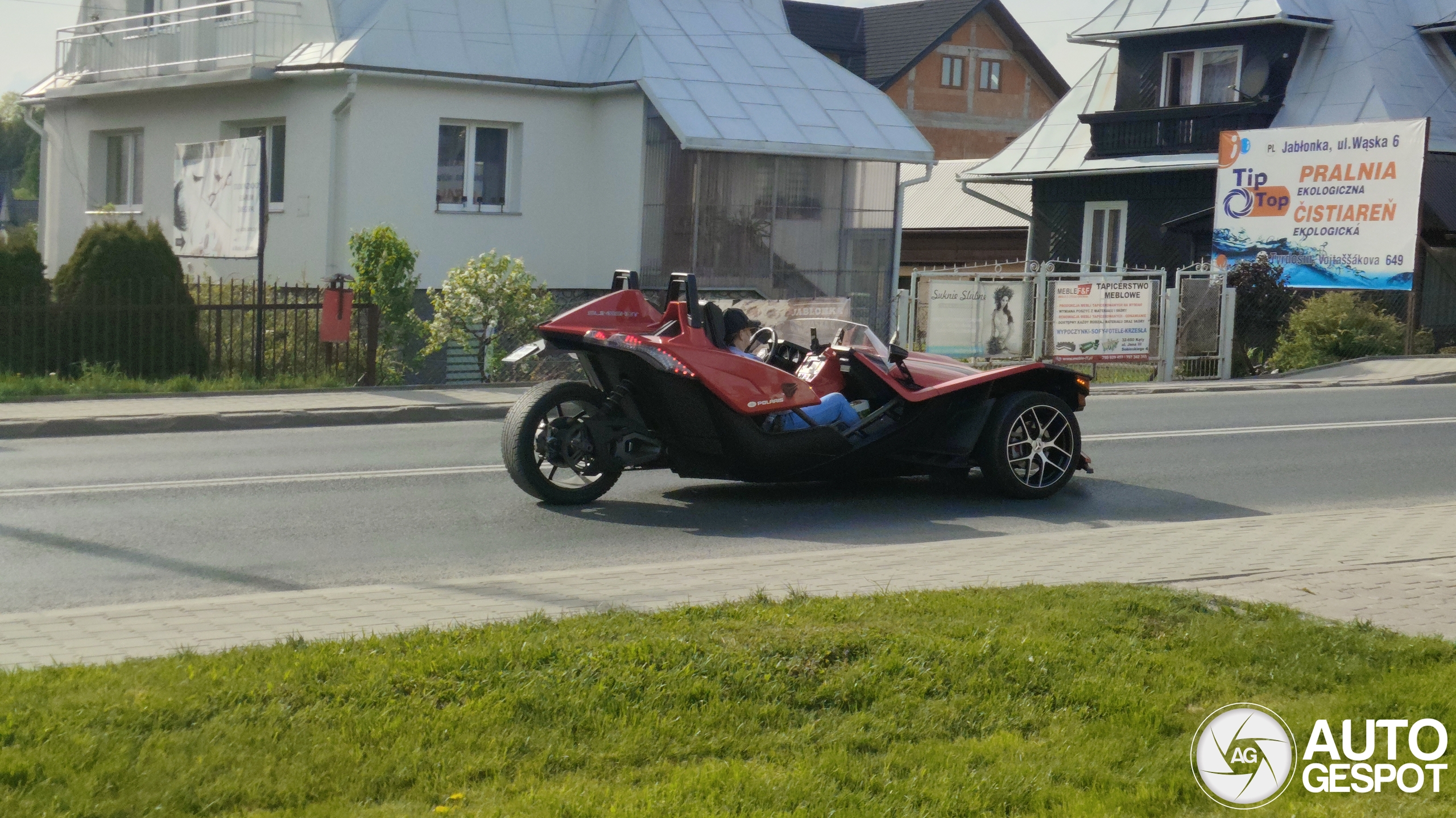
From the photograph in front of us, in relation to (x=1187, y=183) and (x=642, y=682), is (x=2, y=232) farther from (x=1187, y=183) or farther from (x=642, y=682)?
(x=1187, y=183)

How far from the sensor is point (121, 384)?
54.5 feet

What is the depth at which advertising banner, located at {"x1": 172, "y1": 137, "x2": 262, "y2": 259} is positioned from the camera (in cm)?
1997

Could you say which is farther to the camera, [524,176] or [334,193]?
[524,176]

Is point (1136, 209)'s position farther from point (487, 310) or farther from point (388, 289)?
point (388, 289)

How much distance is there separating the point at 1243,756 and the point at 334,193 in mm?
21230

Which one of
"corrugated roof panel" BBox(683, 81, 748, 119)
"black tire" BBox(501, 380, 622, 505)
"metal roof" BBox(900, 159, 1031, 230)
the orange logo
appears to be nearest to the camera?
"black tire" BBox(501, 380, 622, 505)

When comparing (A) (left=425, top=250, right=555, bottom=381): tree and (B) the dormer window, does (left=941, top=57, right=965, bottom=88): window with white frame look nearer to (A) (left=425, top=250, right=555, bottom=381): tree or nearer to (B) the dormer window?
(B) the dormer window

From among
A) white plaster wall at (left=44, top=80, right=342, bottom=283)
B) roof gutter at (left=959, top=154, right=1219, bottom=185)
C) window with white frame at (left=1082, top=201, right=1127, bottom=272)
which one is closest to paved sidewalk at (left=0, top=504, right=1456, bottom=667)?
white plaster wall at (left=44, top=80, right=342, bottom=283)

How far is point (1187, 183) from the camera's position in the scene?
1293 inches

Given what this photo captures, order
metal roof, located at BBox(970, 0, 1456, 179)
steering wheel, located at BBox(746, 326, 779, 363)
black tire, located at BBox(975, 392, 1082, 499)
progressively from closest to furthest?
steering wheel, located at BBox(746, 326, 779, 363) → black tire, located at BBox(975, 392, 1082, 499) → metal roof, located at BBox(970, 0, 1456, 179)

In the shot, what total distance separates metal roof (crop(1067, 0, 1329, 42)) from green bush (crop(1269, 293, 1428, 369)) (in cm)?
873

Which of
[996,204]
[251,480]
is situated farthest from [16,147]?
[251,480]

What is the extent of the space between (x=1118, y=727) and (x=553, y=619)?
2222mm

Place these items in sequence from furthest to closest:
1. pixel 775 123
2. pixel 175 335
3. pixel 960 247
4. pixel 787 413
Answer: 1. pixel 960 247
2. pixel 775 123
3. pixel 175 335
4. pixel 787 413
